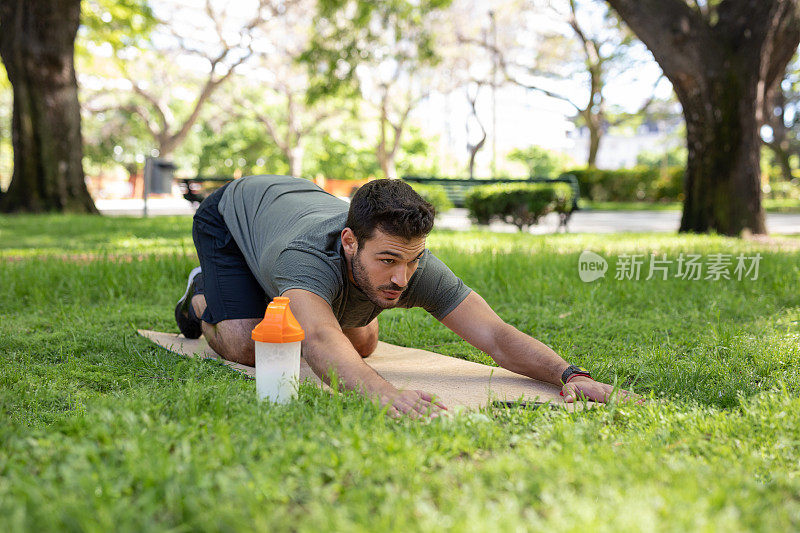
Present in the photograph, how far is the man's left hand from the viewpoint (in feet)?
9.45

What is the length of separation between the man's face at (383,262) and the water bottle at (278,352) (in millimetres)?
412

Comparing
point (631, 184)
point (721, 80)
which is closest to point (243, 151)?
point (631, 184)

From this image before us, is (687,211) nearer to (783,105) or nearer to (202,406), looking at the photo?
(202,406)

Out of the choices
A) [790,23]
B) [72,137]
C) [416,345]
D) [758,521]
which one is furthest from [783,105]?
[758,521]

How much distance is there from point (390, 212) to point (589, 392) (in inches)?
45.1

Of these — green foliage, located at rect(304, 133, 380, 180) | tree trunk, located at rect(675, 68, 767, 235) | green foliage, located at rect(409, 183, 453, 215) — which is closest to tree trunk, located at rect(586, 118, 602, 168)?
green foliage, located at rect(409, 183, 453, 215)

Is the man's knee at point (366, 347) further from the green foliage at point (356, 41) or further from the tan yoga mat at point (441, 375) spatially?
the green foliage at point (356, 41)

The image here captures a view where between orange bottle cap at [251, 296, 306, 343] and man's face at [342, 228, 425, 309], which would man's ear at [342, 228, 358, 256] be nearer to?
man's face at [342, 228, 425, 309]

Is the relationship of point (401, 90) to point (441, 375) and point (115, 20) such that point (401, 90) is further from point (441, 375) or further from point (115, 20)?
point (441, 375)

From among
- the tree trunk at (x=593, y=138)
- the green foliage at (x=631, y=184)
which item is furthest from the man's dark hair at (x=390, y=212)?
the tree trunk at (x=593, y=138)

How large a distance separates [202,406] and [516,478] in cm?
119

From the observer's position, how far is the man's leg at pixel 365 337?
12.3 feet

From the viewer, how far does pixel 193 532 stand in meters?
1.59

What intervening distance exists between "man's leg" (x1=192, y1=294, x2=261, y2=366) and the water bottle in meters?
Answer: 0.89
